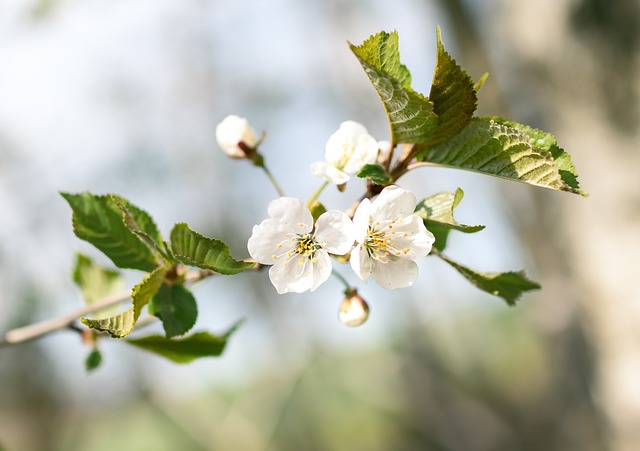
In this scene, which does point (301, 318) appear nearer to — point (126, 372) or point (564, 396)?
point (126, 372)

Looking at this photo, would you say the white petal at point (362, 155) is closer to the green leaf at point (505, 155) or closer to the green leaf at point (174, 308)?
the green leaf at point (505, 155)

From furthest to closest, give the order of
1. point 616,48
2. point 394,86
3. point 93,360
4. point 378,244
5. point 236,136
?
point 616,48
point 93,360
point 236,136
point 378,244
point 394,86

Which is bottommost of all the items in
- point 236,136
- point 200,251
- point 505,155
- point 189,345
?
point 189,345

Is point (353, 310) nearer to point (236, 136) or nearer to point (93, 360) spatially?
point (236, 136)

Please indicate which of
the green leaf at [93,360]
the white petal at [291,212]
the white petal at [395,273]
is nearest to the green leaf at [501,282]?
the white petal at [395,273]

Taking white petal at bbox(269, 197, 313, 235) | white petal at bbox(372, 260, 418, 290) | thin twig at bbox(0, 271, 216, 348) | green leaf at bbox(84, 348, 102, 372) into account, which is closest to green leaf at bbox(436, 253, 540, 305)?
white petal at bbox(372, 260, 418, 290)

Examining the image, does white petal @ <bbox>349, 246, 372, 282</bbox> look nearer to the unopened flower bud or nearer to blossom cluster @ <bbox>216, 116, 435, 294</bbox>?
blossom cluster @ <bbox>216, 116, 435, 294</bbox>

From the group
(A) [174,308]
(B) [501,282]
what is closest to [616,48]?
(B) [501,282]
